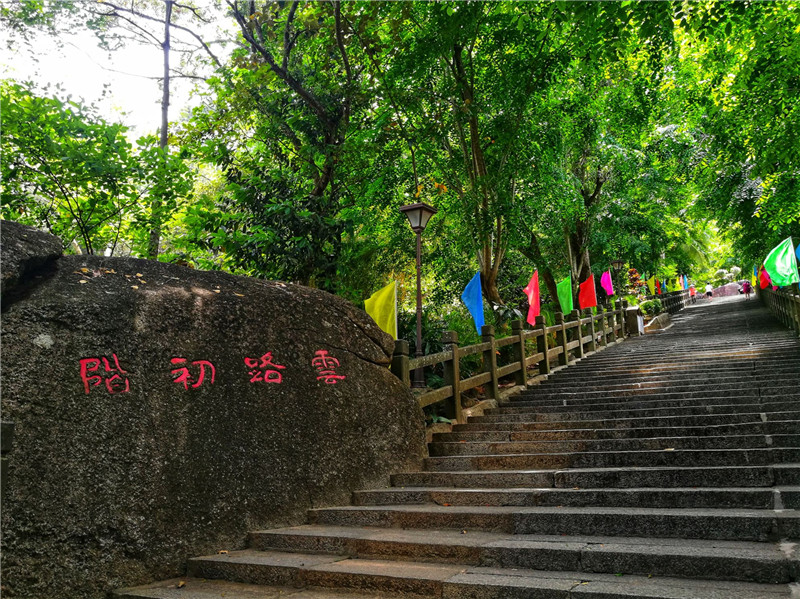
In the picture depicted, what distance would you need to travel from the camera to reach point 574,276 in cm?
1939

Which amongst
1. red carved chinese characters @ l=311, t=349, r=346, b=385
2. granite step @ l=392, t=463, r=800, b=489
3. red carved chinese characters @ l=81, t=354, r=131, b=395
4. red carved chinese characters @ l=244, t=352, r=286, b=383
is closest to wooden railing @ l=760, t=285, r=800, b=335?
granite step @ l=392, t=463, r=800, b=489

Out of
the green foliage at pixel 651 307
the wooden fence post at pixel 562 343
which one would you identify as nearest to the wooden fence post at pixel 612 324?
the wooden fence post at pixel 562 343

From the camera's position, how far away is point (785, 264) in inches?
422

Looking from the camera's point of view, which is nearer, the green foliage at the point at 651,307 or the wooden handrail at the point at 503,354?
the wooden handrail at the point at 503,354

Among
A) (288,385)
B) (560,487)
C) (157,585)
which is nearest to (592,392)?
(560,487)

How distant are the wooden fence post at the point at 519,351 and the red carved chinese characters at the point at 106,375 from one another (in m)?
7.71

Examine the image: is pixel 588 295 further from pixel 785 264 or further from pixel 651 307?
pixel 651 307

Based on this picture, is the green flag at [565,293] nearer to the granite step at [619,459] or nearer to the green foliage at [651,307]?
the granite step at [619,459]

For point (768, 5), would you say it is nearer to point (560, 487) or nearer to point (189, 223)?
point (560, 487)

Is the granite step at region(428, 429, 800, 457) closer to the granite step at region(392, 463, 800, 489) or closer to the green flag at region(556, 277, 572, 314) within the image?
the granite step at region(392, 463, 800, 489)

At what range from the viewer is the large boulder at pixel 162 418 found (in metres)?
4.07

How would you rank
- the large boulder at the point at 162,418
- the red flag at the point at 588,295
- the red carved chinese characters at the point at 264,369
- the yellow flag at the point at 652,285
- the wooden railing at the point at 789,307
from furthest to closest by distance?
the yellow flag at the point at 652,285
the red flag at the point at 588,295
the wooden railing at the point at 789,307
the red carved chinese characters at the point at 264,369
the large boulder at the point at 162,418

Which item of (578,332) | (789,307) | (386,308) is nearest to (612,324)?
(578,332)

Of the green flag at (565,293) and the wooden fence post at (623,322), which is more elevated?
the green flag at (565,293)
